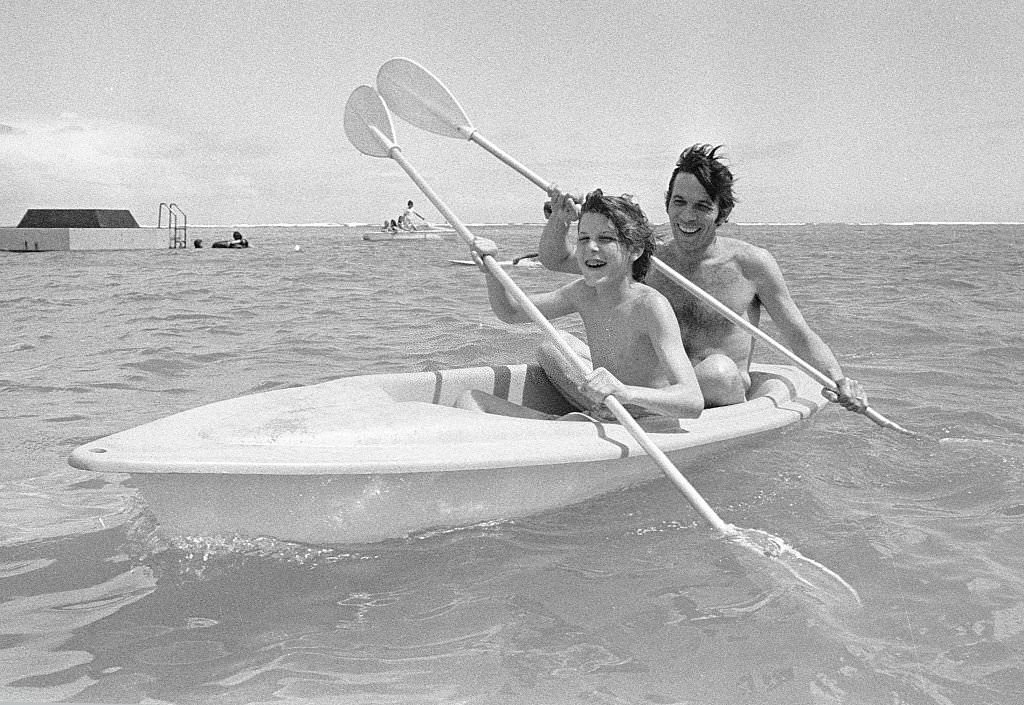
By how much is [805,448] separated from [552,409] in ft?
4.01

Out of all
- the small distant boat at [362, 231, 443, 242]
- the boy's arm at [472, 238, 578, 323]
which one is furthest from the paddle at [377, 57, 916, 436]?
the small distant boat at [362, 231, 443, 242]

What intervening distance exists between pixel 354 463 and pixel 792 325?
2311 mm

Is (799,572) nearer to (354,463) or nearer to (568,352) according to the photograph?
(568,352)

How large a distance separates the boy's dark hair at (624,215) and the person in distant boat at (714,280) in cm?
52

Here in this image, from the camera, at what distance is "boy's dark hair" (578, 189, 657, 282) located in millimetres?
3203

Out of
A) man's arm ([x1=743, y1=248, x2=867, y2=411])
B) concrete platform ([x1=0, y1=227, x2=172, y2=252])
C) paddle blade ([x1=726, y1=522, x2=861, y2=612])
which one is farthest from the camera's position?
concrete platform ([x1=0, y1=227, x2=172, y2=252])

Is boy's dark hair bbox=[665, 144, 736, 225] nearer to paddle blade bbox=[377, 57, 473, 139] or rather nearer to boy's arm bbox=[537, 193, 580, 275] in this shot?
boy's arm bbox=[537, 193, 580, 275]

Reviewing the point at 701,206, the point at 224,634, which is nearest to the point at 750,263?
the point at 701,206

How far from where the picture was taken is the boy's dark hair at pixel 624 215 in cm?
320

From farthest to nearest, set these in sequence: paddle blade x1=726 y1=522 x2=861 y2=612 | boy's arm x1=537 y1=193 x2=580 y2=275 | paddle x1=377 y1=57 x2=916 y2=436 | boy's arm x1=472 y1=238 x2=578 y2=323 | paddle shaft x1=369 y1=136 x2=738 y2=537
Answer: paddle x1=377 y1=57 x2=916 y2=436 → boy's arm x1=537 y1=193 x2=580 y2=275 → boy's arm x1=472 y1=238 x2=578 y2=323 → paddle shaft x1=369 y1=136 x2=738 y2=537 → paddle blade x1=726 y1=522 x2=861 y2=612

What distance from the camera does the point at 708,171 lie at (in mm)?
3758

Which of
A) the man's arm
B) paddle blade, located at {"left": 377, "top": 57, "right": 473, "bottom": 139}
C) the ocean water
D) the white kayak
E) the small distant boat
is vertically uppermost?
paddle blade, located at {"left": 377, "top": 57, "right": 473, "bottom": 139}

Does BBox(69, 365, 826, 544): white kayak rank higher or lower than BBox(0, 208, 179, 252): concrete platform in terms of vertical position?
lower

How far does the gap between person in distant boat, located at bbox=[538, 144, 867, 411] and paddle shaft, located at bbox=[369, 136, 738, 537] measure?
40cm
